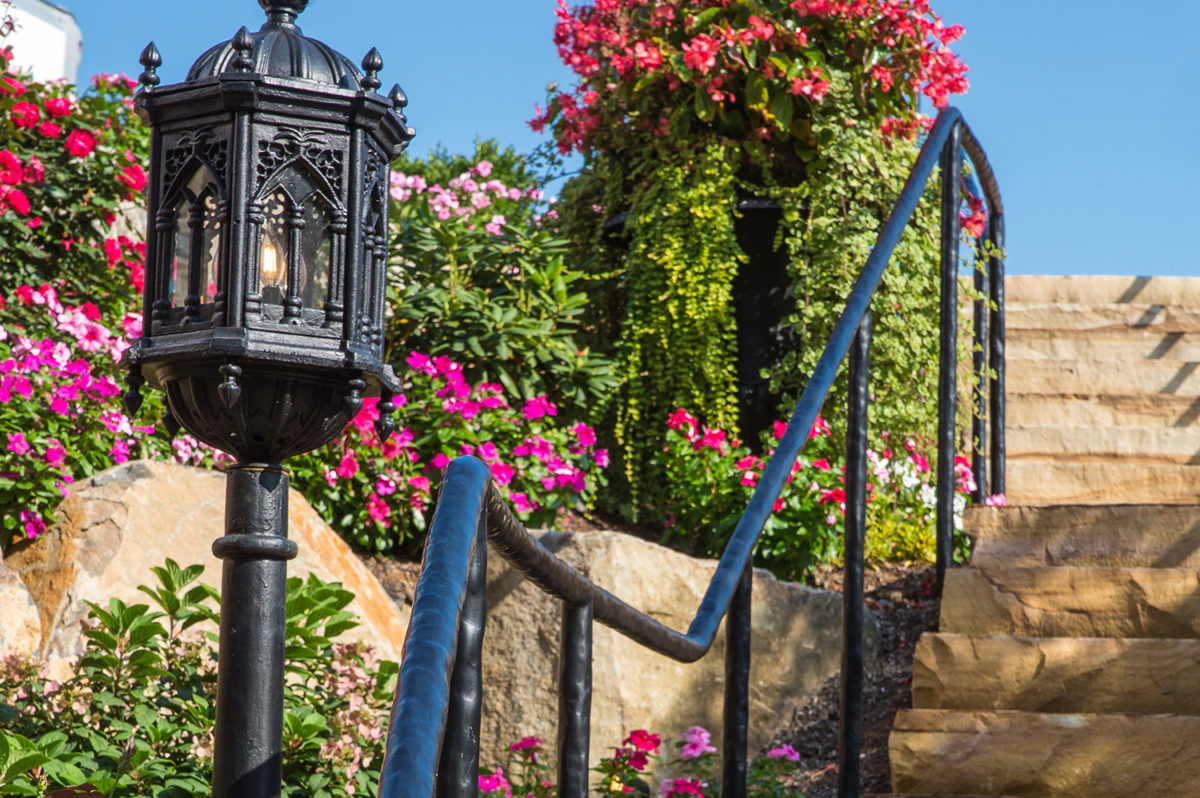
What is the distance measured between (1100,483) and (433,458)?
2.46 meters

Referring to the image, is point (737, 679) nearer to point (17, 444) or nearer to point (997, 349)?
point (997, 349)

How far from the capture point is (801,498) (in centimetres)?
441

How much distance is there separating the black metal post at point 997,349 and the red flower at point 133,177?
3.62 meters

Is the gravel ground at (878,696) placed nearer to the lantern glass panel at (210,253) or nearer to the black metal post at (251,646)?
the black metal post at (251,646)

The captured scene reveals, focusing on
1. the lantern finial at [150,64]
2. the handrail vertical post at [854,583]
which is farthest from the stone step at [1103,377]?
the lantern finial at [150,64]

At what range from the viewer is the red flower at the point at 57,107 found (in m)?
5.04

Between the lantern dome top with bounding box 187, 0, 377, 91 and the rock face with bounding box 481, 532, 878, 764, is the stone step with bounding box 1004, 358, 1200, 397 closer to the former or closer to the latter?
the rock face with bounding box 481, 532, 878, 764

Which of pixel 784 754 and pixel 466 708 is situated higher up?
pixel 466 708

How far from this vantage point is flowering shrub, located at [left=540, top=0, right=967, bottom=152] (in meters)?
4.96

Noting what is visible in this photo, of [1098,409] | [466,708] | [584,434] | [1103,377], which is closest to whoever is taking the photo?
[466,708]

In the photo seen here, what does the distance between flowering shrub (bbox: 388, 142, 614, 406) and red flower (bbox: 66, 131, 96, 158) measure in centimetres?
136

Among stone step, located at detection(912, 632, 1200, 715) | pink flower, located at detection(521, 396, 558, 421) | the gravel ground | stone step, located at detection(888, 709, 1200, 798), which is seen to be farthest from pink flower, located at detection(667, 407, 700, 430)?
stone step, located at detection(888, 709, 1200, 798)

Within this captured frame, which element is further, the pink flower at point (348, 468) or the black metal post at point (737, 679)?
the pink flower at point (348, 468)

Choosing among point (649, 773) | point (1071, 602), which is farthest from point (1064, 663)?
point (649, 773)
